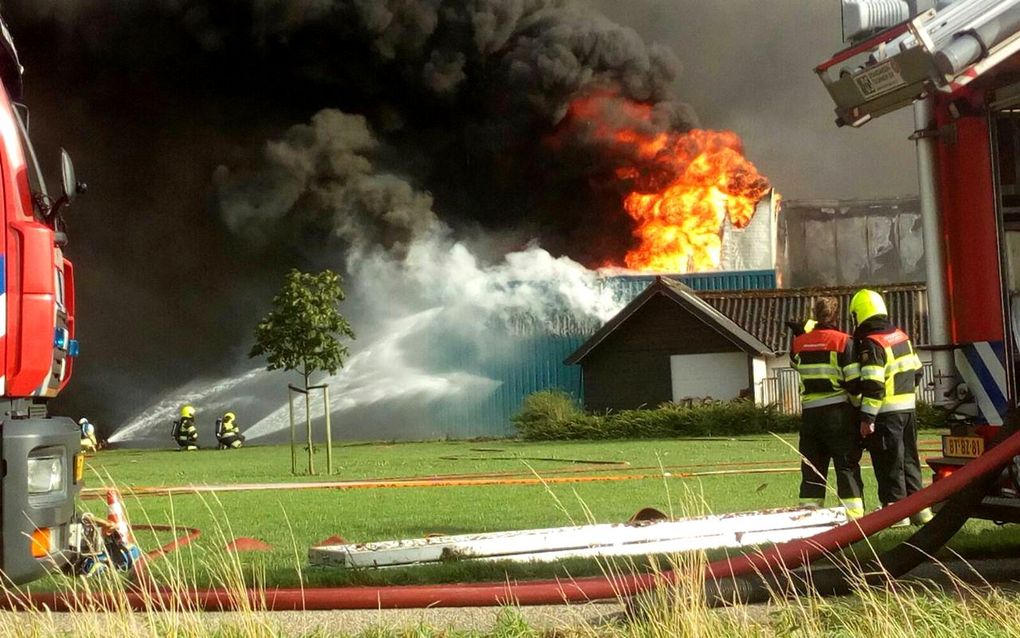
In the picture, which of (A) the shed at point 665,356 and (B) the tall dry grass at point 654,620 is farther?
(A) the shed at point 665,356

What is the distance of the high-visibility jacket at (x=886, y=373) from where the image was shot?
25.3 ft

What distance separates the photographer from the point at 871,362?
7.72 m

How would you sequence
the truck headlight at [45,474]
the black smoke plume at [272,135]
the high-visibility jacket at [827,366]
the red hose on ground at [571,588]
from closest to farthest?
the truck headlight at [45,474], the red hose on ground at [571,588], the high-visibility jacket at [827,366], the black smoke plume at [272,135]

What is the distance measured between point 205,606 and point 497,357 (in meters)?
29.7

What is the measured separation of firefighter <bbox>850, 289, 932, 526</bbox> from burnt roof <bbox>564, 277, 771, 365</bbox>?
71.7 ft

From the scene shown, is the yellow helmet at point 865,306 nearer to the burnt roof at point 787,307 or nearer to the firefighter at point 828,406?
the firefighter at point 828,406

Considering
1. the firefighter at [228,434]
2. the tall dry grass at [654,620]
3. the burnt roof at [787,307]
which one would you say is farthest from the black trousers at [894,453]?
the firefighter at [228,434]

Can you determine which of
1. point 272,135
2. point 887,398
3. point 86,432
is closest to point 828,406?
point 887,398

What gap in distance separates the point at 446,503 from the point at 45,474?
6.34m

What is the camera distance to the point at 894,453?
7777 mm

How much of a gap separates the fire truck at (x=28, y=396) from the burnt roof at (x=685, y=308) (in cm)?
2591

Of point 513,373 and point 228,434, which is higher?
point 513,373

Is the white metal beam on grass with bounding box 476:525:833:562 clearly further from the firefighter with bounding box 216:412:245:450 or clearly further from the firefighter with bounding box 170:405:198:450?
the firefighter with bounding box 170:405:198:450

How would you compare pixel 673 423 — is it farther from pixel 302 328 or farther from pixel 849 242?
pixel 849 242
